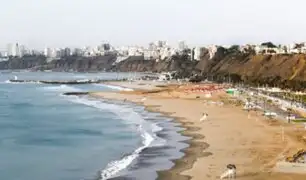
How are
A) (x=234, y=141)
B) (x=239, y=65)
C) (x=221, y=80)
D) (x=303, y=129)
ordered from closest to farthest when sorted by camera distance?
(x=234, y=141) < (x=303, y=129) < (x=221, y=80) < (x=239, y=65)

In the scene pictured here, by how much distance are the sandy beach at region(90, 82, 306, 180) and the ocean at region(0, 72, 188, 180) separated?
1.15m

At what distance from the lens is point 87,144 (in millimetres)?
32156

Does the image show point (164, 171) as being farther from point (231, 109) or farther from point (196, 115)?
point (231, 109)

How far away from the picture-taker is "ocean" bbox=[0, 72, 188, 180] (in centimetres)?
2361

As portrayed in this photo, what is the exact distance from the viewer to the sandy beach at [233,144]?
866 inches

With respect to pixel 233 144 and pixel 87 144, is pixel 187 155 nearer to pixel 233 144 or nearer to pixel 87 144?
pixel 233 144

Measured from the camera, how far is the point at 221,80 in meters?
108

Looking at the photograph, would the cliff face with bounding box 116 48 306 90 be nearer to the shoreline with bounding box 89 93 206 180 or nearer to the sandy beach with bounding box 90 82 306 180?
the sandy beach with bounding box 90 82 306 180

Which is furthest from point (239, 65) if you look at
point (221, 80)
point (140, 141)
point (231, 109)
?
point (140, 141)

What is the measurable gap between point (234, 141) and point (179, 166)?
312 inches

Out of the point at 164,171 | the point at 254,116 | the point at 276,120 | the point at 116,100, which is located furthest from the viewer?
the point at 116,100

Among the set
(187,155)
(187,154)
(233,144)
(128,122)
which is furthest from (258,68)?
(187,155)

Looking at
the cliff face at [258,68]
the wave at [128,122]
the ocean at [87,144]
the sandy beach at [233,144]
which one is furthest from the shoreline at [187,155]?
the cliff face at [258,68]

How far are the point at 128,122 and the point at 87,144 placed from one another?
11.6m
